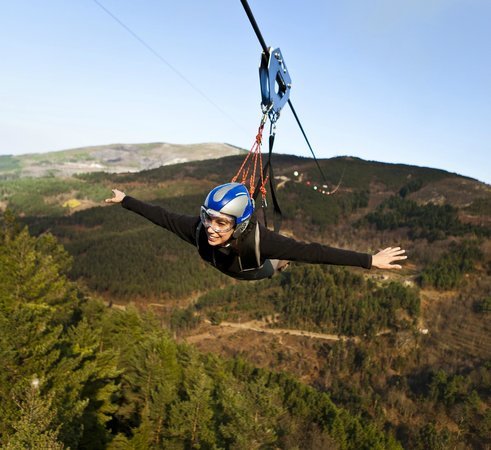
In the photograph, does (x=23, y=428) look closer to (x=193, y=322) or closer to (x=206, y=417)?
(x=206, y=417)

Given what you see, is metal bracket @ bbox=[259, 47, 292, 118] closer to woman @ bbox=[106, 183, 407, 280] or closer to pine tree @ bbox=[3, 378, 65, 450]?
woman @ bbox=[106, 183, 407, 280]

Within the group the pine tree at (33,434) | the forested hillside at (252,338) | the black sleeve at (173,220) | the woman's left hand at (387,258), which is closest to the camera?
the woman's left hand at (387,258)

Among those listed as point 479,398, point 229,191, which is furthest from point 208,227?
point 479,398

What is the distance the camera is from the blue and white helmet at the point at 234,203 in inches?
197

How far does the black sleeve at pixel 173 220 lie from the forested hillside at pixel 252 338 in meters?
10.7

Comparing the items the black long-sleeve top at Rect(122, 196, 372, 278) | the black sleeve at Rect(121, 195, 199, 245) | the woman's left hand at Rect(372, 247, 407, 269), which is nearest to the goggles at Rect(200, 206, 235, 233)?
the black long-sleeve top at Rect(122, 196, 372, 278)

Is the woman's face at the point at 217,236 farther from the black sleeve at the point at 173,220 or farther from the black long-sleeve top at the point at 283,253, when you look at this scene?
the black sleeve at the point at 173,220

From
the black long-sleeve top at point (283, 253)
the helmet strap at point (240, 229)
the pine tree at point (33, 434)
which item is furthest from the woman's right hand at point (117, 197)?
the pine tree at point (33, 434)

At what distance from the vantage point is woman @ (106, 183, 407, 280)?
5.09 m

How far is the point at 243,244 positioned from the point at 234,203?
704 millimetres

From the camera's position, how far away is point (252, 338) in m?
89.9

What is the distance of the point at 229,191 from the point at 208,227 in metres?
0.57

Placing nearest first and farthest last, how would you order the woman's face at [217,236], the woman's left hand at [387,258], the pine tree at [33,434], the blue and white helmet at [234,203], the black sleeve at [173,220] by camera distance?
the blue and white helmet at [234,203]
the woman's face at [217,236]
the woman's left hand at [387,258]
the black sleeve at [173,220]
the pine tree at [33,434]

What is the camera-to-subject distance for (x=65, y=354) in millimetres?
24047
